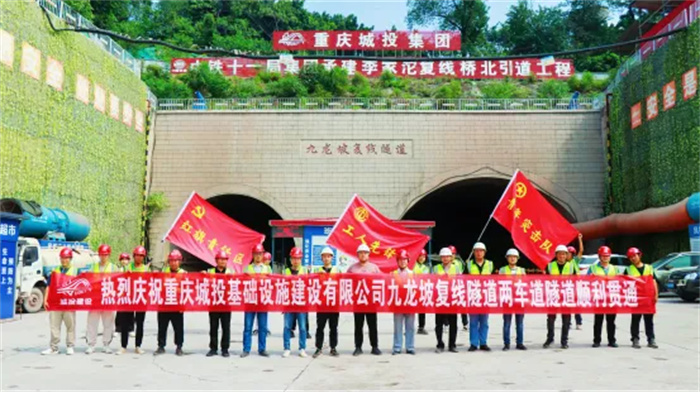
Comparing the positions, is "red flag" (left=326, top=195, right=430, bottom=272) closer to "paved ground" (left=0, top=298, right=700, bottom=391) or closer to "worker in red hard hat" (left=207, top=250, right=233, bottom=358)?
"paved ground" (left=0, top=298, right=700, bottom=391)

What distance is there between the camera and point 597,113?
29891 millimetres

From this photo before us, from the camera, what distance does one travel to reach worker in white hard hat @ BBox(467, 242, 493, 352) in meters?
9.84

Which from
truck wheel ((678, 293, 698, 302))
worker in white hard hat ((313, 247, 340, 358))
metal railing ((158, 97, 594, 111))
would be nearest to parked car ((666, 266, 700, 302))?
truck wheel ((678, 293, 698, 302))

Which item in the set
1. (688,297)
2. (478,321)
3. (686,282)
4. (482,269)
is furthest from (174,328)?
(688,297)

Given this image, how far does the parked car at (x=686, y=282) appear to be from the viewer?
17.8 meters

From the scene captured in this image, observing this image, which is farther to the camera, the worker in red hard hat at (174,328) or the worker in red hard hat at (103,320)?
the worker in red hard hat at (103,320)

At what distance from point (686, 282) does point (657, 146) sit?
7457 mm

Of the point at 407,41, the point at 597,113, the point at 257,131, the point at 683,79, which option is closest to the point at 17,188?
the point at 257,131

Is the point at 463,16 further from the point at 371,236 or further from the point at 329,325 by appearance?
the point at 329,325

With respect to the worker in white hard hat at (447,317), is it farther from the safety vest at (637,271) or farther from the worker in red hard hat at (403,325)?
the safety vest at (637,271)

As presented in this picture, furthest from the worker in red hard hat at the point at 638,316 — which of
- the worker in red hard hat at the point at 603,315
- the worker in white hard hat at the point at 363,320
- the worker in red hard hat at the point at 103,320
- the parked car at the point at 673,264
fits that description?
the parked car at the point at 673,264

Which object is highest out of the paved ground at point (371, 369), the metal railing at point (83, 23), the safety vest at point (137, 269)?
the metal railing at point (83, 23)

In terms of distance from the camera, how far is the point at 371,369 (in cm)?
819

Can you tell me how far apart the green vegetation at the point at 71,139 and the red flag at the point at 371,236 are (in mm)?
10452
